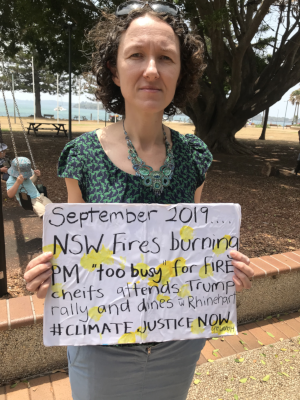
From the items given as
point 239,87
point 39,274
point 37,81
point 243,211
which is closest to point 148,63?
point 39,274

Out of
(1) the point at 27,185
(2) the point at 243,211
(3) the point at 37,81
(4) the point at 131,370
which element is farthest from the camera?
(3) the point at 37,81

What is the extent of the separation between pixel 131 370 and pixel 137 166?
0.86 meters

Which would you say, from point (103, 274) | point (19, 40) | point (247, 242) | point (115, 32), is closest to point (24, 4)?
Result: point (19, 40)

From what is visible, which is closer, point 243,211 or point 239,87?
point 243,211

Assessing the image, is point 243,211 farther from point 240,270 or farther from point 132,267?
point 132,267

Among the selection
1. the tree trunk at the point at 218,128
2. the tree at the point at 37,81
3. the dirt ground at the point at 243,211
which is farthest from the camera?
the tree at the point at 37,81

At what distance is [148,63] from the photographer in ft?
4.17

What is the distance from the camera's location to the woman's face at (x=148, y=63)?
1273 millimetres

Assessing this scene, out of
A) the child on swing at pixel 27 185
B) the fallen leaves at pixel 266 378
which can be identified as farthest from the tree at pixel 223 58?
the fallen leaves at pixel 266 378

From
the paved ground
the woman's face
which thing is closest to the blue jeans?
the woman's face

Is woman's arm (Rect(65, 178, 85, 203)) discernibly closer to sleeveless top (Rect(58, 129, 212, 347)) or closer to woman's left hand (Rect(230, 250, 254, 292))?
sleeveless top (Rect(58, 129, 212, 347))

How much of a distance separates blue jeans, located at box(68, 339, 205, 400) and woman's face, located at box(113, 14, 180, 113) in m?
1.02

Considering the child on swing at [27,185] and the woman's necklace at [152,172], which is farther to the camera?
the child on swing at [27,185]

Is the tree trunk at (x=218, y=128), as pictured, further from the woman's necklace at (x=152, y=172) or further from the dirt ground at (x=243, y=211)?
the woman's necklace at (x=152, y=172)
